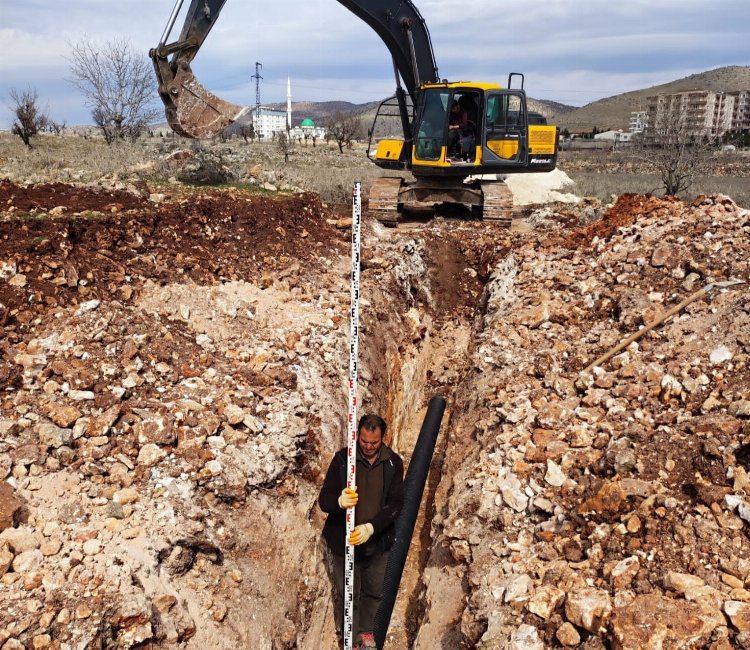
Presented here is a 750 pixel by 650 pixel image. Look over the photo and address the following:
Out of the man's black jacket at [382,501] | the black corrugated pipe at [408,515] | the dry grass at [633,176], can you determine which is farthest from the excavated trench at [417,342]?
the dry grass at [633,176]

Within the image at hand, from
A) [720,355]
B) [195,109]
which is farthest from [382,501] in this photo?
[195,109]

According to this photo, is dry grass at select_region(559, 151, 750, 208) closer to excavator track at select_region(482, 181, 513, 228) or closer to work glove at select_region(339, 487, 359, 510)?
excavator track at select_region(482, 181, 513, 228)

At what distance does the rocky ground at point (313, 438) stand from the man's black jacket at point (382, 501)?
0.62m

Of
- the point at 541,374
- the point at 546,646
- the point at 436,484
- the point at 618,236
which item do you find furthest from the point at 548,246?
the point at 546,646

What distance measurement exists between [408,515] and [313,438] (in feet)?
4.48

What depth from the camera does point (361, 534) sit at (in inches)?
174

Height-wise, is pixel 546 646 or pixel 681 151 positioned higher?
pixel 681 151

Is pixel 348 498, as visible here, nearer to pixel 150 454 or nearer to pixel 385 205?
pixel 150 454

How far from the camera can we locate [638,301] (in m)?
7.18

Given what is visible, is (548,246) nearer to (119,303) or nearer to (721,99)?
(119,303)

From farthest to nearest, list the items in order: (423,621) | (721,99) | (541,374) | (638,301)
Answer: (721,99) → (638,301) → (541,374) → (423,621)

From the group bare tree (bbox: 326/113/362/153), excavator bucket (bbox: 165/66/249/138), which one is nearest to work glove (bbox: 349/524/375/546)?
excavator bucket (bbox: 165/66/249/138)

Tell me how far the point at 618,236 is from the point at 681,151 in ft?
40.1

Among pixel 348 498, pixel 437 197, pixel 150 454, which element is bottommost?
pixel 348 498
